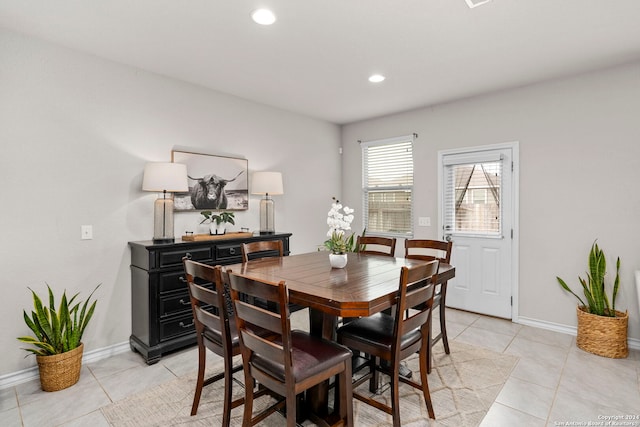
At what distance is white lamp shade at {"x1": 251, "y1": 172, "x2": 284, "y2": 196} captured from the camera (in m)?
→ 3.79

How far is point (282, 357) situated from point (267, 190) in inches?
98.8

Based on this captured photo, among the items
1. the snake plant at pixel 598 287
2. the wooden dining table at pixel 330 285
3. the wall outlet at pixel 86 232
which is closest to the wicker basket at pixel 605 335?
the snake plant at pixel 598 287

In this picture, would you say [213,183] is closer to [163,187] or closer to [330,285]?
[163,187]

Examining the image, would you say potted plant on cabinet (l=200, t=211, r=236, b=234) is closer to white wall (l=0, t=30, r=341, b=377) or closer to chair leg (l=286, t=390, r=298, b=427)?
white wall (l=0, t=30, r=341, b=377)

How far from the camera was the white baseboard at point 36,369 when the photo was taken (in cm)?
244

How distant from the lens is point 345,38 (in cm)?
258

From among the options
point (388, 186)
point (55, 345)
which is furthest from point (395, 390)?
point (388, 186)

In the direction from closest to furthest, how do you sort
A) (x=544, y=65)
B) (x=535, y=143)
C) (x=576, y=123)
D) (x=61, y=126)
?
(x=61, y=126) → (x=544, y=65) → (x=576, y=123) → (x=535, y=143)

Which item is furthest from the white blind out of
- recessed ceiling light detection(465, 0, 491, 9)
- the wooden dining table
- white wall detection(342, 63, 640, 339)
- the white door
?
recessed ceiling light detection(465, 0, 491, 9)

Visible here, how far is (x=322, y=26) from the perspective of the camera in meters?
2.40

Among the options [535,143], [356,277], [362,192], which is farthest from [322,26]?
[362,192]

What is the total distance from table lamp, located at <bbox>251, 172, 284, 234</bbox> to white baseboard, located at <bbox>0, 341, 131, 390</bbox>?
1.75 m

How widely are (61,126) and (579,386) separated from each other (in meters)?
4.38

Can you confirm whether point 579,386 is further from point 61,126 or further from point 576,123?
point 61,126
